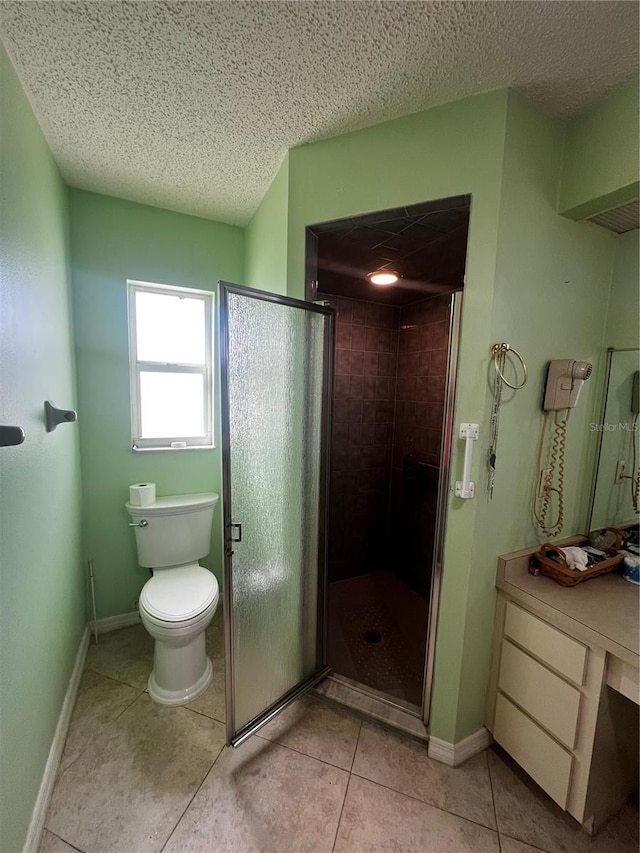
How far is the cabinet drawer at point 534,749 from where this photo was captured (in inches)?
44.6

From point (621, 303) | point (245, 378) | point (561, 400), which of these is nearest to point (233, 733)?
point (245, 378)

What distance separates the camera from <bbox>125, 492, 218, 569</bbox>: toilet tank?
1.91 meters

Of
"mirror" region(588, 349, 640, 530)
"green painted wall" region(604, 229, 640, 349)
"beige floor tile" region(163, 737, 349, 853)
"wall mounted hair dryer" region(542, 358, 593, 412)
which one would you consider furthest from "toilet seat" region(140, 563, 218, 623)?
"green painted wall" region(604, 229, 640, 349)

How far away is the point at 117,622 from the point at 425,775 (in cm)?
188

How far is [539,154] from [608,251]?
53 cm

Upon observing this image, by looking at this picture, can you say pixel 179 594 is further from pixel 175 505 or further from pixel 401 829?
pixel 401 829

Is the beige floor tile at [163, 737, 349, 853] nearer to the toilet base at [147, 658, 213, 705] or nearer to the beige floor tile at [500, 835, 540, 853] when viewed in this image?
the toilet base at [147, 658, 213, 705]

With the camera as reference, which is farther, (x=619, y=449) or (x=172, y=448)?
(x=172, y=448)

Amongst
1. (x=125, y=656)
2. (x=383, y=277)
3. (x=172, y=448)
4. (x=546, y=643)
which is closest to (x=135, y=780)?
(x=125, y=656)

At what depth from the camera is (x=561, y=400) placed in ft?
4.19

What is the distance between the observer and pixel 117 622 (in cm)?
209

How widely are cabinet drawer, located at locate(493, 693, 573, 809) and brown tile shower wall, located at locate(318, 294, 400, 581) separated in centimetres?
139

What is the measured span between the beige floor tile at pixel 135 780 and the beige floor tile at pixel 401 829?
0.59 meters

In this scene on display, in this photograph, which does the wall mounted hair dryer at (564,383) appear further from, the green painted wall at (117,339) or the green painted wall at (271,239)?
Answer: the green painted wall at (117,339)
